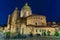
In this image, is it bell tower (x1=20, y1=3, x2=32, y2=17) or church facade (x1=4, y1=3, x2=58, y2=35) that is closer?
church facade (x1=4, y1=3, x2=58, y2=35)

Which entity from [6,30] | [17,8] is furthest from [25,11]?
[6,30]

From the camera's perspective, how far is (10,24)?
9664 mm

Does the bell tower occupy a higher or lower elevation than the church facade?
higher

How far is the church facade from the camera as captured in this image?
940 centimetres

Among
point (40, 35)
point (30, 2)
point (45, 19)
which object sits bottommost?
point (40, 35)

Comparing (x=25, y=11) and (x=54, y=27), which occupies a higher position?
(x=25, y=11)

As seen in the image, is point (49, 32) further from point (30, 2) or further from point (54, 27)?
point (30, 2)

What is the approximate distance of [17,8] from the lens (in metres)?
9.62

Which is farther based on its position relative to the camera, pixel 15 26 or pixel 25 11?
pixel 25 11

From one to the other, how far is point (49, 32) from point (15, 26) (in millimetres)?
1437

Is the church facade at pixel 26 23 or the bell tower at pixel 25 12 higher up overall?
the bell tower at pixel 25 12

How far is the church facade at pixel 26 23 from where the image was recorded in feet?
30.8

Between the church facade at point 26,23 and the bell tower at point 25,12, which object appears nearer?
the church facade at point 26,23

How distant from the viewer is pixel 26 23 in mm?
9547
